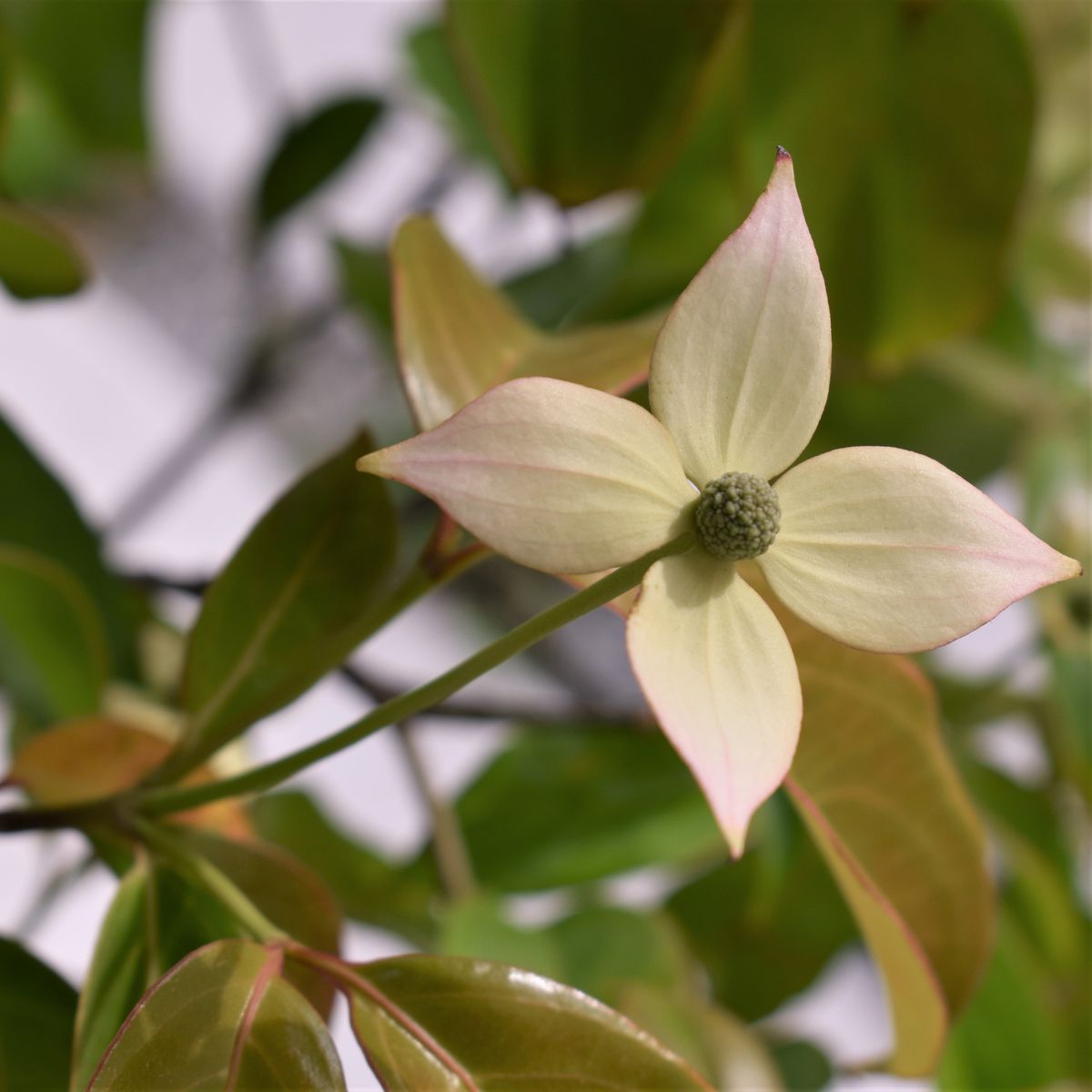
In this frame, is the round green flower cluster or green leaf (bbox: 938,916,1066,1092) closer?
the round green flower cluster

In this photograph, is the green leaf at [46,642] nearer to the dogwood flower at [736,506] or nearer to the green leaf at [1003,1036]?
the dogwood flower at [736,506]

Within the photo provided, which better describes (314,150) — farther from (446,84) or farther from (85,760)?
(85,760)

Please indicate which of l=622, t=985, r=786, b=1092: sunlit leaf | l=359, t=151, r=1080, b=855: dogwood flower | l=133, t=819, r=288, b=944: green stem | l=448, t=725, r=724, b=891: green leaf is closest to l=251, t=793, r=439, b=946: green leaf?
l=448, t=725, r=724, b=891: green leaf

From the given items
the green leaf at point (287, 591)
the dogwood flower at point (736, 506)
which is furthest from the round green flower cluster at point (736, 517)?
the green leaf at point (287, 591)

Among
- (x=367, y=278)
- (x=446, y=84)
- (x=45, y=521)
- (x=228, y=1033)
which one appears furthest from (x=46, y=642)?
(x=446, y=84)

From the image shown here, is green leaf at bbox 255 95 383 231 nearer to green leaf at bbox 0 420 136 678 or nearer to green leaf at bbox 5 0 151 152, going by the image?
green leaf at bbox 5 0 151 152

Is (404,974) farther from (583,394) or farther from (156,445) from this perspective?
(156,445)
